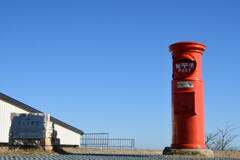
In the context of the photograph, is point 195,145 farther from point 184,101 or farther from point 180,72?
point 180,72

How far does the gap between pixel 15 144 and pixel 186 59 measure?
9025 millimetres

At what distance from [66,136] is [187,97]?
15.9m

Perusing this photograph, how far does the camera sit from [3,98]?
2322 cm

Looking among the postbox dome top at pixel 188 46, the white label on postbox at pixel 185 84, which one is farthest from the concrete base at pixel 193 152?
the postbox dome top at pixel 188 46

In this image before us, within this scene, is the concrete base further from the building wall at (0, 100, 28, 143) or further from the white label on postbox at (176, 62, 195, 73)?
A: the building wall at (0, 100, 28, 143)

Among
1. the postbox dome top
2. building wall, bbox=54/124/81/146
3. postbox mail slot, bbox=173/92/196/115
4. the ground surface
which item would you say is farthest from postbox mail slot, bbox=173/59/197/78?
building wall, bbox=54/124/81/146

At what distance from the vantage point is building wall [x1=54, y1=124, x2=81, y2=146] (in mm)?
29516

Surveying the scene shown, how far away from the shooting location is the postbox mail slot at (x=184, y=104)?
55.8 ft

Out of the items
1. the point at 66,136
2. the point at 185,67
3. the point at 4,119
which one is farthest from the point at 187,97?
the point at 66,136

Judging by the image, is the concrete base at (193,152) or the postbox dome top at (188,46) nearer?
the concrete base at (193,152)

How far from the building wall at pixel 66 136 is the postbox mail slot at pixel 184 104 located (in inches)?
543

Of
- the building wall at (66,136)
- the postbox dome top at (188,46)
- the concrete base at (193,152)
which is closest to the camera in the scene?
the concrete base at (193,152)

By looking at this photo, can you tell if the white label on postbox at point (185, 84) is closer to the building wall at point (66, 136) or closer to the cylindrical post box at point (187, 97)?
the cylindrical post box at point (187, 97)

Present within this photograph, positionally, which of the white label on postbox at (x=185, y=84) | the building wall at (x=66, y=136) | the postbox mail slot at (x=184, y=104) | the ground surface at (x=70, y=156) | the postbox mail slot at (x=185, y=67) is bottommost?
the ground surface at (x=70, y=156)
